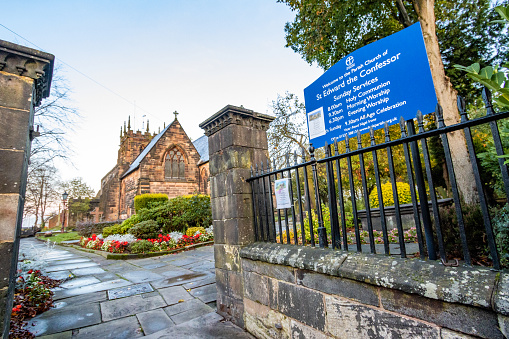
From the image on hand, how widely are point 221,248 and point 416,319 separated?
103 inches

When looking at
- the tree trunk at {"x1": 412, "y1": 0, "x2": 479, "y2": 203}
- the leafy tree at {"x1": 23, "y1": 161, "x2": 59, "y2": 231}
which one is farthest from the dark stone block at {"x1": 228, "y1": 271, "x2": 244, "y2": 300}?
the leafy tree at {"x1": 23, "y1": 161, "x2": 59, "y2": 231}

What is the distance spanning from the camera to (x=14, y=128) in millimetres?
2490

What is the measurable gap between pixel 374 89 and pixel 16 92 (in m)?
3.74

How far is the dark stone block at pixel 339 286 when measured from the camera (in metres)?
1.78

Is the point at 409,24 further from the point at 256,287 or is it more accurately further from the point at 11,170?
the point at 11,170

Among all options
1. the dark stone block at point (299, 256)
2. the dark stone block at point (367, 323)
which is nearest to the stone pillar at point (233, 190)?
the dark stone block at point (299, 256)

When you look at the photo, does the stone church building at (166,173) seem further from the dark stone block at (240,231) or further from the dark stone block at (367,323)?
the dark stone block at (367,323)

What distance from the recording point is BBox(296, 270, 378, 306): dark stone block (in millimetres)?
1783

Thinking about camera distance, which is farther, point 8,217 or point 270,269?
point 270,269

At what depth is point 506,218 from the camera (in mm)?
2381

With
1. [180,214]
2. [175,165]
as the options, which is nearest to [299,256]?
[180,214]

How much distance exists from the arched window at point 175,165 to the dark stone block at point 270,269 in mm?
20440

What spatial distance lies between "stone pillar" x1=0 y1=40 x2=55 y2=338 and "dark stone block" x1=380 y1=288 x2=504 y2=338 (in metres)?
3.22

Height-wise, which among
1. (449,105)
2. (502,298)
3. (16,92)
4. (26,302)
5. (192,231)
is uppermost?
(449,105)
